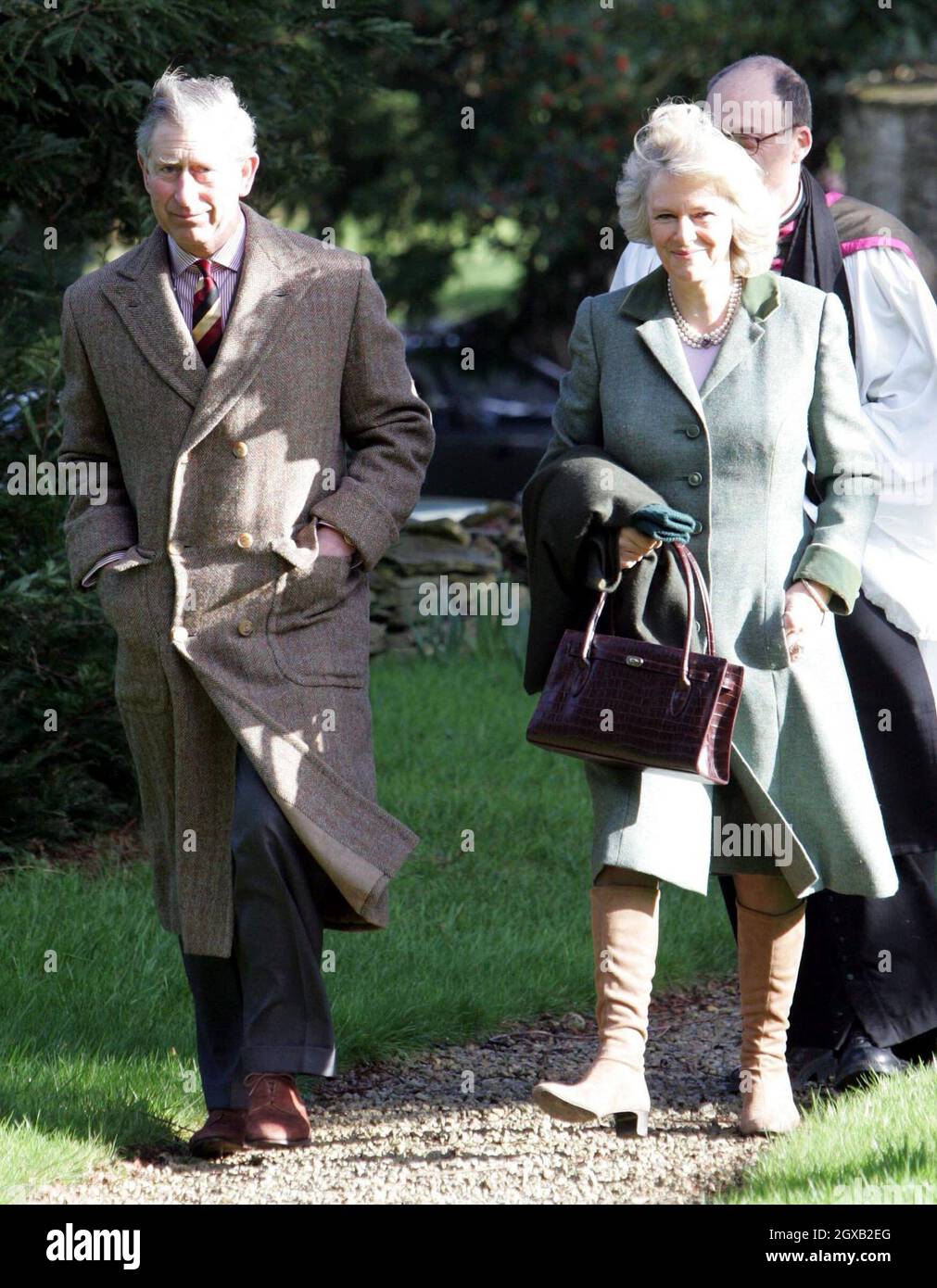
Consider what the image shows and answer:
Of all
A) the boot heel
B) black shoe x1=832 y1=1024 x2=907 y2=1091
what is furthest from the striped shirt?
black shoe x1=832 y1=1024 x2=907 y2=1091

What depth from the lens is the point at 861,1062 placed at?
4.60 m

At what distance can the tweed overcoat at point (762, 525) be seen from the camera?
4016 mm

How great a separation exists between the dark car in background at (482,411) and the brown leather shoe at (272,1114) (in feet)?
41.0

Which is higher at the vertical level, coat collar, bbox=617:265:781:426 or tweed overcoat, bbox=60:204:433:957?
coat collar, bbox=617:265:781:426

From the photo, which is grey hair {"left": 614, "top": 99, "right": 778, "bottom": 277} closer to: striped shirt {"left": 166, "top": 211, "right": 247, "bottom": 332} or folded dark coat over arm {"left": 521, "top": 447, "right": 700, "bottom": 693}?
folded dark coat over arm {"left": 521, "top": 447, "right": 700, "bottom": 693}

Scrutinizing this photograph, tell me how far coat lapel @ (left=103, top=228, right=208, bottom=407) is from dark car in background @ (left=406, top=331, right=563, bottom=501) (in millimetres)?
12254

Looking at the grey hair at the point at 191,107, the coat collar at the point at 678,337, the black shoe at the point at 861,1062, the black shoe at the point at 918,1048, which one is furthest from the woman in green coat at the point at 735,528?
the grey hair at the point at 191,107

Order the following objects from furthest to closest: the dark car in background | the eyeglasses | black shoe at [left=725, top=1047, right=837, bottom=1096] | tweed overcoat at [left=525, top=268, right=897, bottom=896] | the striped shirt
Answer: the dark car in background < black shoe at [left=725, top=1047, right=837, bottom=1096] < the eyeglasses < the striped shirt < tweed overcoat at [left=525, top=268, right=897, bottom=896]

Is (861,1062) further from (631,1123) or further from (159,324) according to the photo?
(159,324)

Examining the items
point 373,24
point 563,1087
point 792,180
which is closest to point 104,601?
point 563,1087

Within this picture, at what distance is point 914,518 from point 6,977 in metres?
2.63

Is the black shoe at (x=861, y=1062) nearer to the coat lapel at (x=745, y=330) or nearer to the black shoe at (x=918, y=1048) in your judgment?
the black shoe at (x=918, y=1048)

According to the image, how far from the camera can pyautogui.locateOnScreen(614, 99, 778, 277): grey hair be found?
3.94 m

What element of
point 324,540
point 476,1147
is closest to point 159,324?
point 324,540
